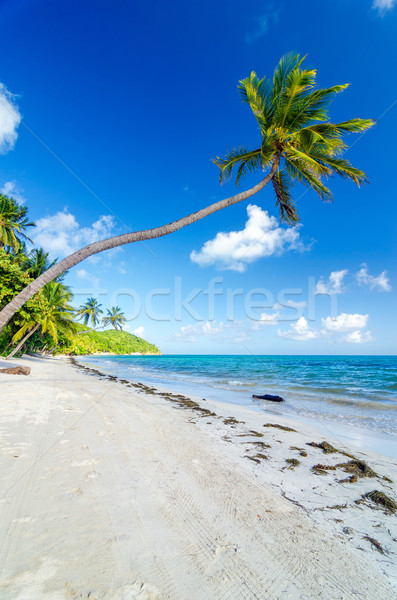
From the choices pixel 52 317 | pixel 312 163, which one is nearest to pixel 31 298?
pixel 52 317

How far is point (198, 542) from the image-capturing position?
1.99m

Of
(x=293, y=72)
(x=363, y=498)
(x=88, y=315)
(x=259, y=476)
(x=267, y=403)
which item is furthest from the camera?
(x=88, y=315)

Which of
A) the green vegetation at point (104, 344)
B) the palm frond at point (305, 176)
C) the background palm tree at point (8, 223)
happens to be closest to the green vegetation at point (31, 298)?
the background palm tree at point (8, 223)

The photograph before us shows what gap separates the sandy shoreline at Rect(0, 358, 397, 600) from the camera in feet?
5.30

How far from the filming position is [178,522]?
2.23 m

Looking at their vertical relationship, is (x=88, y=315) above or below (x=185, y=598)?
above

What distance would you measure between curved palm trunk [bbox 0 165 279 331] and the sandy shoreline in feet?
8.33

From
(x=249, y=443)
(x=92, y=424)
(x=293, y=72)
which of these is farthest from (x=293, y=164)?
(x=92, y=424)

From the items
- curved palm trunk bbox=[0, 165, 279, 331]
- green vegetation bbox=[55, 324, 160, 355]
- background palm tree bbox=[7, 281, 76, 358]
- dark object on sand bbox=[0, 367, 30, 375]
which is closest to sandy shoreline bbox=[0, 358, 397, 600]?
curved palm trunk bbox=[0, 165, 279, 331]

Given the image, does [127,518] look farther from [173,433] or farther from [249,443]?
[249,443]

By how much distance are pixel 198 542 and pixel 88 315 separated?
57.2 m

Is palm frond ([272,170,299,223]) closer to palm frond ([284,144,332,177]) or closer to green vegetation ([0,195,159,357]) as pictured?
palm frond ([284,144,332,177])

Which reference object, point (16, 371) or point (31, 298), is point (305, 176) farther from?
point (31, 298)

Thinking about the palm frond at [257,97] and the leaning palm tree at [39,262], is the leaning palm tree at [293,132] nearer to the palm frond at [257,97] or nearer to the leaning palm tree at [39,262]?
the palm frond at [257,97]
